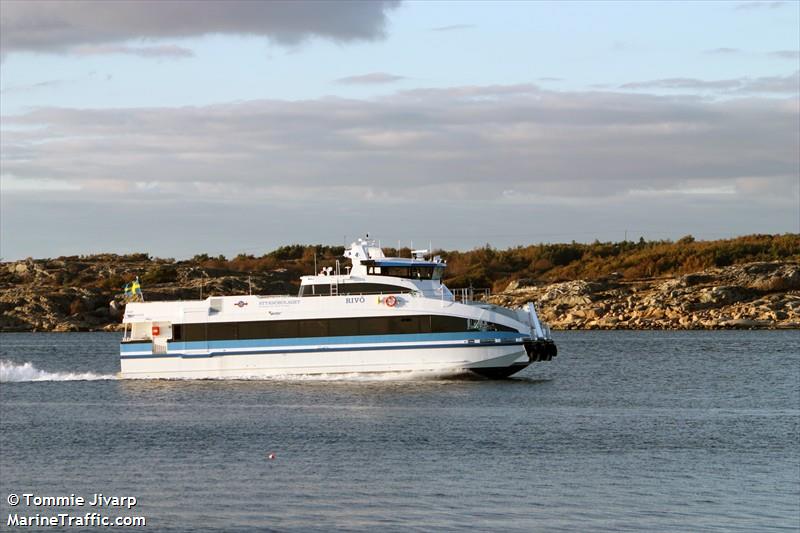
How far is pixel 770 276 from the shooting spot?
10288cm

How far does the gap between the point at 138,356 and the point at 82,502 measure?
23732 millimetres

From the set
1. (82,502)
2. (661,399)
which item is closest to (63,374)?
(661,399)

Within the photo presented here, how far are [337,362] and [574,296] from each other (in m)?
62.7

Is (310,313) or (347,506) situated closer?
(347,506)

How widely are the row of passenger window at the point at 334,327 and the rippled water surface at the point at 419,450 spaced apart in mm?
1886

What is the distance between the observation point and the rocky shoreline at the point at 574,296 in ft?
326

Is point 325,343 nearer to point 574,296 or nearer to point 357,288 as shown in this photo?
point 357,288

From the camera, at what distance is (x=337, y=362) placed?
1828 inches

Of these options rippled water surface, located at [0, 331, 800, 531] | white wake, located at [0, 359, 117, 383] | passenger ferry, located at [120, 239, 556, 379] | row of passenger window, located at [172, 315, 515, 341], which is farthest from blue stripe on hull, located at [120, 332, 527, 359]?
white wake, located at [0, 359, 117, 383]

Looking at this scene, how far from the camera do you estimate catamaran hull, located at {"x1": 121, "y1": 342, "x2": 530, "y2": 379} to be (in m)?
45.8

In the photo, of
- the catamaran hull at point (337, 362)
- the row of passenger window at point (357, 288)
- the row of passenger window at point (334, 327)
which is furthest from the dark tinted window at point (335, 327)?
the row of passenger window at point (357, 288)

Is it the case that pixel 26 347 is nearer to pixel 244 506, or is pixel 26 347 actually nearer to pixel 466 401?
pixel 466 401

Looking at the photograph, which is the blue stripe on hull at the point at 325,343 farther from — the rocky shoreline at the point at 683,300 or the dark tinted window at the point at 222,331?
the rocky shoreline at the point at 683,300

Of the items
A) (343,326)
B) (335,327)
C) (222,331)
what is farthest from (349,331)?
(222,331)
